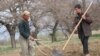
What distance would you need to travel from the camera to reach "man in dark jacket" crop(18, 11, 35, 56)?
11938 millimetres

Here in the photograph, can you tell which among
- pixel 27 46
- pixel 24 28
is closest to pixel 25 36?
Result: pixel 24 28

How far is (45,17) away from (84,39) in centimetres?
3012

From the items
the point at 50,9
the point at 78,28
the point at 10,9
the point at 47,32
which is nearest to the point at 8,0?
the point at 10,9

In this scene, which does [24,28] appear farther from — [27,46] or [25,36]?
[27,46]

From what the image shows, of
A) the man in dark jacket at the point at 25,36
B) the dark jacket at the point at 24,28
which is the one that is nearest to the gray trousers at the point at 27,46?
the man in dark jacket at the point at 25,36

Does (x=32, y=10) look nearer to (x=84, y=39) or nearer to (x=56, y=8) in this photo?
(x=56, y=8)

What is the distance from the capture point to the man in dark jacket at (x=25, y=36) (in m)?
11.9

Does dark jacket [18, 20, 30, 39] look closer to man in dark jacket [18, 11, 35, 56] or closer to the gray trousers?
man in dark jacket [18, 11, 35, 56]

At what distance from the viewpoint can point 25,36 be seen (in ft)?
39.5

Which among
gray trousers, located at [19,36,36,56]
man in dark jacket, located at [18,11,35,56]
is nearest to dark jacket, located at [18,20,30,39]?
man in dark jacket, located at [18,11,35,56]

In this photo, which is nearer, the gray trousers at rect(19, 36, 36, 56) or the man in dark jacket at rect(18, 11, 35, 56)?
the man in dark jacket at rect(18, 11, 35, 56)

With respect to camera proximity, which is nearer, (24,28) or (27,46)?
(24,28)

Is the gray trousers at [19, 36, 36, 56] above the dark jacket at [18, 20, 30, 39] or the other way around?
the other way around

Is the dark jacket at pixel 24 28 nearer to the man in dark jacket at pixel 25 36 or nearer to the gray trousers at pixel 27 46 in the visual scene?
Answer: the man in dark jacket at pixel 25 36
